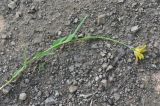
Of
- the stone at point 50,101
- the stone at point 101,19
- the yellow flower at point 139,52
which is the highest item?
the stone at point 101,19

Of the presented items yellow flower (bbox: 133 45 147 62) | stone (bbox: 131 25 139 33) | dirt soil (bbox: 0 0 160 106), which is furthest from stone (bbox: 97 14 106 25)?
yellow flower (bbox: 133 45 147 62)

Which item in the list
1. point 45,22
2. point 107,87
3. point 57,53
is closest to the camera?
point 107,87

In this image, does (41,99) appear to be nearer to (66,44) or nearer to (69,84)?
(69,84)

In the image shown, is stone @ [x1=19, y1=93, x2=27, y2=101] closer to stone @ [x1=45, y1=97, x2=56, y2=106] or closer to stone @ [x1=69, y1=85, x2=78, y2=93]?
stone @ [x1=45, y1=97, x2=56, y2=106]

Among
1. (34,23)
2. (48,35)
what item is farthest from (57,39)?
(34,23)

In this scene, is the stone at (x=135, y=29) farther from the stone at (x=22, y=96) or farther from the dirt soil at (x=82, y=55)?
the stone at (x=22, y=96)

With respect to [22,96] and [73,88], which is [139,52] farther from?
[22,96]

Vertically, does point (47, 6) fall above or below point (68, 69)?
above

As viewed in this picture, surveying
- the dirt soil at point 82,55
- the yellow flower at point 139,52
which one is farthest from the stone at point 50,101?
the yellow flower at point 139,52

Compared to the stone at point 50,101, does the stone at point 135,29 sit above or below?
above
